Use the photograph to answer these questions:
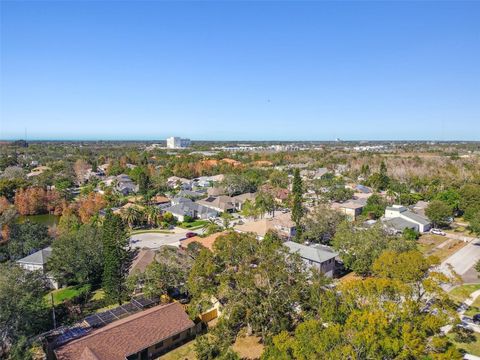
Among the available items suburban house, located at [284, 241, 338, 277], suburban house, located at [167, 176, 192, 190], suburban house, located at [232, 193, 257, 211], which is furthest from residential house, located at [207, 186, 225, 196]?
suburban house, located at [284, 241, 338, 277]

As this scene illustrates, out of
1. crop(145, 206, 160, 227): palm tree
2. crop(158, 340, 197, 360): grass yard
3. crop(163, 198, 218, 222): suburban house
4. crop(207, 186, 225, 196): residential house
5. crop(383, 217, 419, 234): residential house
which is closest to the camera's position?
crop(158, 340, 197, 360): grass yard

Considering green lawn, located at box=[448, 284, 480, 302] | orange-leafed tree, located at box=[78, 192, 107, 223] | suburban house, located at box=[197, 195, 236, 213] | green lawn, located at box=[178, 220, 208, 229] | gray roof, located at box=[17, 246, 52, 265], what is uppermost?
orange-leafed tree, located at box=[78, 192, 107, 223]

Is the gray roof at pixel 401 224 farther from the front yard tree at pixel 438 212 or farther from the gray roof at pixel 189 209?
the gray roof at pixel 189 209

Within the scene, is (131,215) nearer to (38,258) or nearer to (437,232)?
(38,258)

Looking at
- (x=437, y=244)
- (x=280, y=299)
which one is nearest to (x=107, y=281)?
(x=280, y=299)

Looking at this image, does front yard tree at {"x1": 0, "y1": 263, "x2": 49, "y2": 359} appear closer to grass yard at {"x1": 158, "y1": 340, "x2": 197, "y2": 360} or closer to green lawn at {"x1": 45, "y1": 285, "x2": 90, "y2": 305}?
green lawn at {"x1": 45, "y1": 285, "x2": 90, "y2": 305}

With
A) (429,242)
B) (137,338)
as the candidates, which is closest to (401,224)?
(429,242)

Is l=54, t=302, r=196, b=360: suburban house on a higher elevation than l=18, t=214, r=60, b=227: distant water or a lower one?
higher
